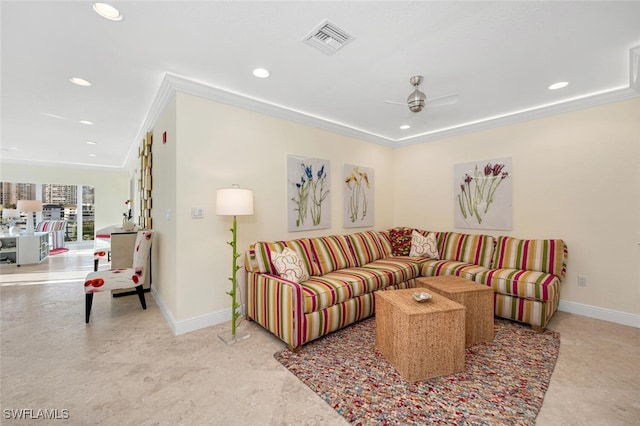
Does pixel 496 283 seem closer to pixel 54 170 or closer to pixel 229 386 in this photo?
pixel 229 386

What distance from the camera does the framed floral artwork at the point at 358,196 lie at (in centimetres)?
430

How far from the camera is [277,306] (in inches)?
99.3

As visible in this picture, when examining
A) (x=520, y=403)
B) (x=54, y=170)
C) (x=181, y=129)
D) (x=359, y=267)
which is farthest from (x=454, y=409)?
(x=54, y=170)

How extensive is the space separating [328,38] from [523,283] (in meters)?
3.03

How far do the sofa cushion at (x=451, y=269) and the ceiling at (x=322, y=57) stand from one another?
202 cm

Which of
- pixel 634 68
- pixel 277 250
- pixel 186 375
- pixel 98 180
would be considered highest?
pixel 634 68

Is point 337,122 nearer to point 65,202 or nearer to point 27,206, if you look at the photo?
point 27,206

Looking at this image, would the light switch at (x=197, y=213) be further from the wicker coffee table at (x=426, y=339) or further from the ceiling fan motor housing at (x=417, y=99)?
the ceiling fan motor housing at (x=417, y=99)

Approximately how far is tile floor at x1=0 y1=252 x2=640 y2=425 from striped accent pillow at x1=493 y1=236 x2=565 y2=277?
1.99 ft

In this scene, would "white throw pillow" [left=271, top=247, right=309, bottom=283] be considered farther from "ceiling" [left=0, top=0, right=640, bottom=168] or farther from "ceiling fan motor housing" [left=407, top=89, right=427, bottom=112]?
"ceiling fan motor housing" [left=407, top=89, right=427, bottom=112]

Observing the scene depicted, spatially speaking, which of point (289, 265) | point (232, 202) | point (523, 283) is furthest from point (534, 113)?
point (232, 202)

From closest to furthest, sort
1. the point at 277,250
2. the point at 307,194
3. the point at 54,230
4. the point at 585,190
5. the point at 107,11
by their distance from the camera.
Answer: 1. the point at 107,11
2. the point at 277,250
3. the point at 585,190
4. the point at 307,194
5. the point at 54,230

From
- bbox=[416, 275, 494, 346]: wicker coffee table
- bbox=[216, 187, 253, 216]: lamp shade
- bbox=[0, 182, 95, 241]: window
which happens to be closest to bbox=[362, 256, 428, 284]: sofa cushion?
bbox=[416, 275, 494, 346]: wicker coffee table

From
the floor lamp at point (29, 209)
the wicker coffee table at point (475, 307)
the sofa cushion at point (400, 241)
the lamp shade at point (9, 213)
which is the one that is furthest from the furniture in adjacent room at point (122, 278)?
the lamp shade at point (9, 213)
